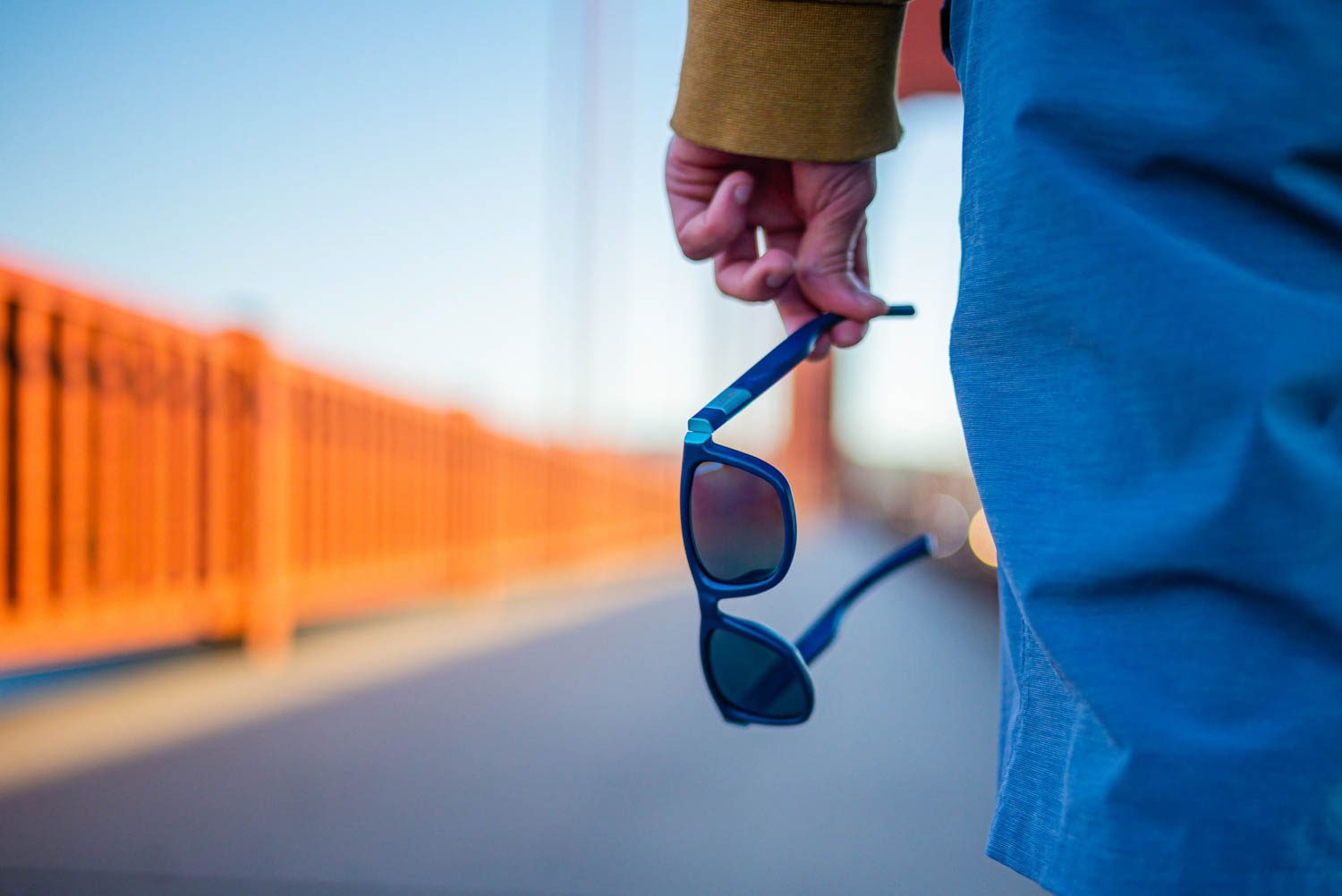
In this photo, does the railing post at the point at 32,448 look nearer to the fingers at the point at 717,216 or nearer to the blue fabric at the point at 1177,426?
the fingers at the point at 717,216

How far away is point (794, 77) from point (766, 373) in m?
0.32

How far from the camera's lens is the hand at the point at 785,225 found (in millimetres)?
1048

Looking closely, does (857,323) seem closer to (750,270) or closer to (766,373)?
(750,270)

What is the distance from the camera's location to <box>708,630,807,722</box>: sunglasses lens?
0.90 meters

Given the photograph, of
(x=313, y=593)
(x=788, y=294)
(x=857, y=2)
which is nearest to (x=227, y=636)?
(x=313, y=593)

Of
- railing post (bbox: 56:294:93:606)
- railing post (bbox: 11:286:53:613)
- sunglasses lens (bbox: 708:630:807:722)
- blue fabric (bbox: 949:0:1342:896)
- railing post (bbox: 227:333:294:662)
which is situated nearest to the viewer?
blue fabric (bbox: 949:0:1342:896)

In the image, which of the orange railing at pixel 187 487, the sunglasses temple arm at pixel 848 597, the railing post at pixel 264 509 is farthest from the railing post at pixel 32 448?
the sunglasses temple arm at pixel 848 597

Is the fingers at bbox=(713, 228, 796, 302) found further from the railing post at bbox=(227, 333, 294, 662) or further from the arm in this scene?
the railing post at bbox=(227, 333, 294, 662)

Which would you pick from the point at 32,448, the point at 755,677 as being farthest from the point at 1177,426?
the point at 32,448

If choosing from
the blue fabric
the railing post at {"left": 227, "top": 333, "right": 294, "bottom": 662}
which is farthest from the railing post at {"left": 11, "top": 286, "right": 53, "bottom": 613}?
the blue fabric

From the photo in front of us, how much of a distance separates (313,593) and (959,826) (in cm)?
367

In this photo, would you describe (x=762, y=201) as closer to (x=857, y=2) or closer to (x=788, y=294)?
(x=788, y=294)

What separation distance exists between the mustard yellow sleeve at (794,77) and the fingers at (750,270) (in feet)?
0.37

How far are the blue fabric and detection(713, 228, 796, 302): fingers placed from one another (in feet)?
1.37
